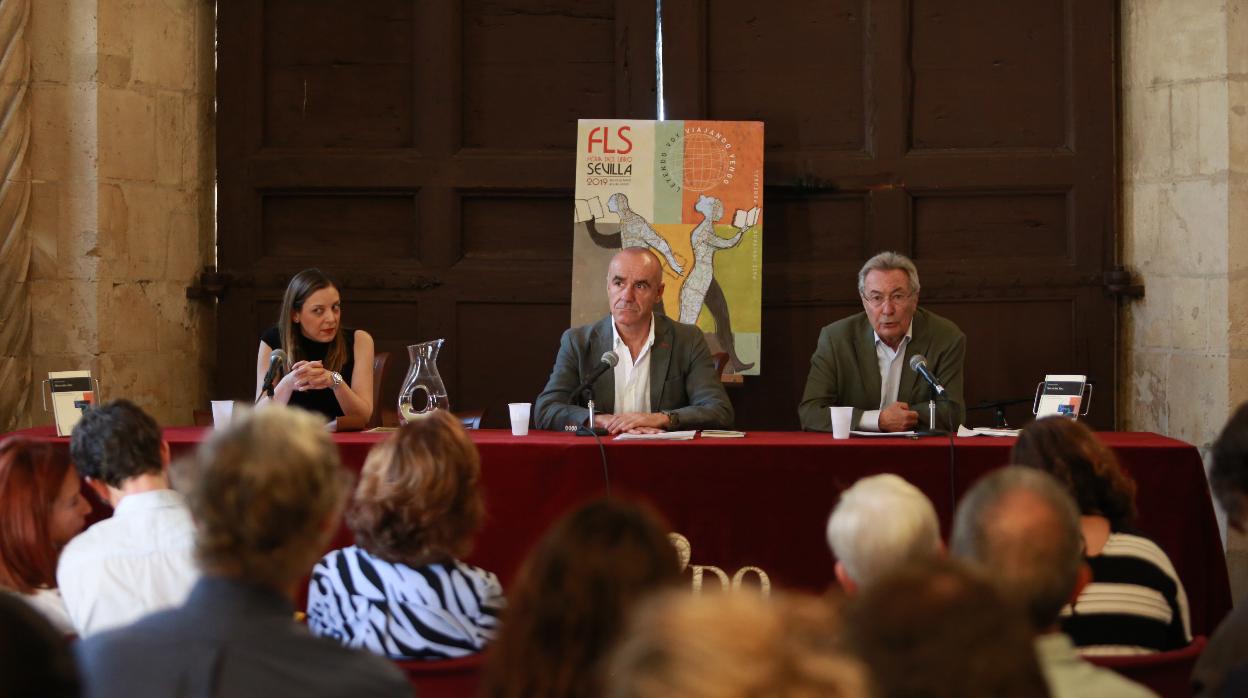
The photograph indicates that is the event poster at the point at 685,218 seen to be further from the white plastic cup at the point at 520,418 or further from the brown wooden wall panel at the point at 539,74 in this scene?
the white plastic cup at the point at 520,418

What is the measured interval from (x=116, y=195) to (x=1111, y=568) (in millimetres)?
4557

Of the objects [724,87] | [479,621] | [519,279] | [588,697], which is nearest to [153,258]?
[519,279]

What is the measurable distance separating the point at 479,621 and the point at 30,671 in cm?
135

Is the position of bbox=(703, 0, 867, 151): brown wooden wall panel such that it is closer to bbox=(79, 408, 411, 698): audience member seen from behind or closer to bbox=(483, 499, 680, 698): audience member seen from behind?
bbox=(79, 408, 411, 698): audience member seen from behind

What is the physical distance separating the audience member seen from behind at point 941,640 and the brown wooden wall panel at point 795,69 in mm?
5006

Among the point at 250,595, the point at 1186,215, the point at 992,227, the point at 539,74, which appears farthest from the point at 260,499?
the point at 1186,215

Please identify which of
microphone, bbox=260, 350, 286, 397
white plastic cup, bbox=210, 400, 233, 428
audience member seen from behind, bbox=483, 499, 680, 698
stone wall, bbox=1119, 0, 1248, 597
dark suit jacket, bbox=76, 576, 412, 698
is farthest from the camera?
stone wall, bbox=1119, 0, 1248, 597

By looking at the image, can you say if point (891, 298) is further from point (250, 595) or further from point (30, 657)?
point (30, 657)

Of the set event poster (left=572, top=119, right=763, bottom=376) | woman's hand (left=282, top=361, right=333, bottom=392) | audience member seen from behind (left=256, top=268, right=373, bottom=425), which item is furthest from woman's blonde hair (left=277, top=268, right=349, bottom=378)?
event poster (left=572, top=119, right=763, bottom=376)

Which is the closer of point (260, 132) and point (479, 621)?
point (479, 621)

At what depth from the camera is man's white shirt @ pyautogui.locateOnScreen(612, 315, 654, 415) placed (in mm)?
4824

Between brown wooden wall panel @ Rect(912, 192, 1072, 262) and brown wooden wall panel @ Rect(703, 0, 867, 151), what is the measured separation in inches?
20.5

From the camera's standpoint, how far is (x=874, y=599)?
1.24 m

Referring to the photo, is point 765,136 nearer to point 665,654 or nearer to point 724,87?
point 724,87
